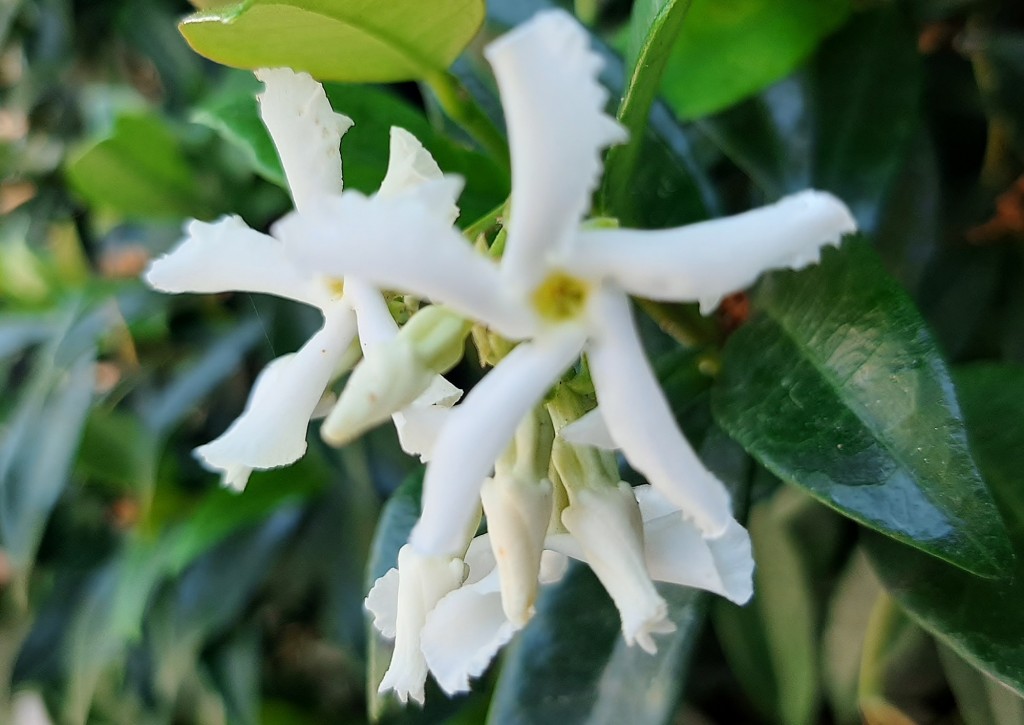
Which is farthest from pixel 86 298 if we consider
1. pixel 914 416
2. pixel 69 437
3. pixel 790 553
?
pixel 914 416

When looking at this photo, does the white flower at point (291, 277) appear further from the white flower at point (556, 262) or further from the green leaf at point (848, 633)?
the green leaf at point (848, 633)

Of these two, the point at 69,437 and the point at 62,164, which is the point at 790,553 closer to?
the point at 69,437

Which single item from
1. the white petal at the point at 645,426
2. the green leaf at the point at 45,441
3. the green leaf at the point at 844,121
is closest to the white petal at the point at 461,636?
the white petal at the point at 645,426

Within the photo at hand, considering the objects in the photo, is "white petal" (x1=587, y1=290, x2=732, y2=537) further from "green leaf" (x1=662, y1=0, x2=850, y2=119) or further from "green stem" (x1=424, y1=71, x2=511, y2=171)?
"green leaf" (x1=662, y1=0, x2=850, y2=119)

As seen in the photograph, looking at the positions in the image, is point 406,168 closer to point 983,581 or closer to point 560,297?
point 560,297

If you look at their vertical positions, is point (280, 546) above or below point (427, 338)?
below

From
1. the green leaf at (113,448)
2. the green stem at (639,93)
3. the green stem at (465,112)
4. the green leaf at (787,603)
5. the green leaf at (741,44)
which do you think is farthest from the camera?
the green leaf at (113,448)
